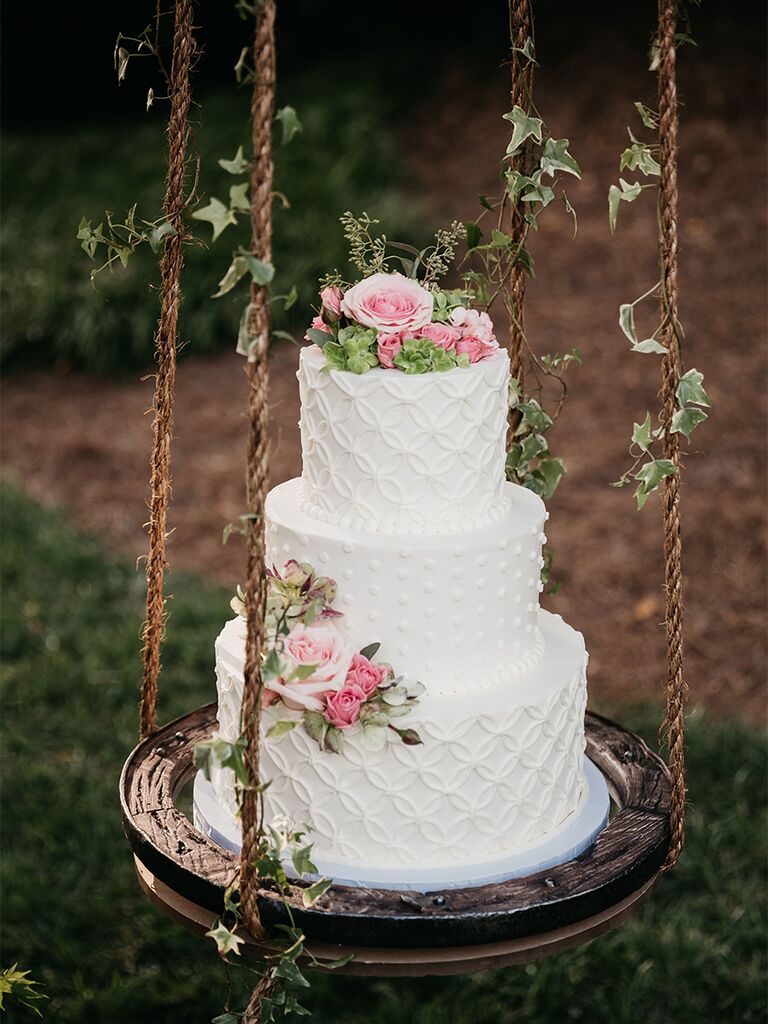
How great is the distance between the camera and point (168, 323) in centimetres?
201

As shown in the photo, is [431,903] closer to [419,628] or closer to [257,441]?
[419,628]

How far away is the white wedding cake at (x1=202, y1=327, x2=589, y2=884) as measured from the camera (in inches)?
74.5

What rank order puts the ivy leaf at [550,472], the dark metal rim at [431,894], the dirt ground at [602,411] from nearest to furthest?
the dark metal rim at [431,894], the ivy leaf at [550,472], the dirt ground at [602,411]

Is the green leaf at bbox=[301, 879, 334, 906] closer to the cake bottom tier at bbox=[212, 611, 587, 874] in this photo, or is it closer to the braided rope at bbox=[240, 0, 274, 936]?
the braided rope at bbox=[240, 0, 274, 936]

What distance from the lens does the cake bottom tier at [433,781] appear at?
189 centimetres

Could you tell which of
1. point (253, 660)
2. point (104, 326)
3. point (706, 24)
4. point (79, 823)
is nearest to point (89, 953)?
point (79, 823)

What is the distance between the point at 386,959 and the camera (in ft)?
5.51

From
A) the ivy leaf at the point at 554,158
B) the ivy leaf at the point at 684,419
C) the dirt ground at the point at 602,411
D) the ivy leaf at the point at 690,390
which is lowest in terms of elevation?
the dirt ground at the point at 602,411

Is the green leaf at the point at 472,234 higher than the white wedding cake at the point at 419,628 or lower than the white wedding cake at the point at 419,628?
higher

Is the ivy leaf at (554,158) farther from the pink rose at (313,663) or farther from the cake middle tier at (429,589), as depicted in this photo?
the pink rose at (313,663)

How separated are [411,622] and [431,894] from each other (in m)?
0.42

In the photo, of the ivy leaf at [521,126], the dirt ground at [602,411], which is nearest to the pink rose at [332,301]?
the ivy leaf at [521,126]

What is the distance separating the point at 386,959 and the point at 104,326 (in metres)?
6.36

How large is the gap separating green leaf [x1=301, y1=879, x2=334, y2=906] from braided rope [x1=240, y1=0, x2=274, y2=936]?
7cm
